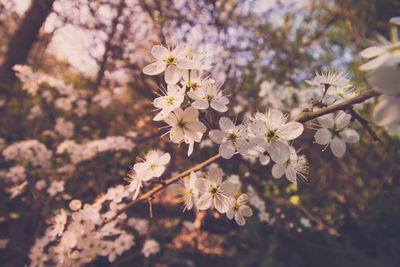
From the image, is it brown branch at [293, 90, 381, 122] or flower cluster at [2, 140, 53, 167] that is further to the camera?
flower cluster at [2, 140, 53, 167]

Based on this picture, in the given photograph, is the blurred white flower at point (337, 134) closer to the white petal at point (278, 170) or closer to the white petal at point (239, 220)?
the white petal at point (278, 170)

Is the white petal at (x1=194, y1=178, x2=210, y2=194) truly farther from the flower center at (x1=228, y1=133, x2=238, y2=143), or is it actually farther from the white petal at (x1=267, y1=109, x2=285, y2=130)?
the white petal at (x1=267, y1=109, x2=285, y2=130)

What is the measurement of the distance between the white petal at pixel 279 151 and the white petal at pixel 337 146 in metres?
0.25

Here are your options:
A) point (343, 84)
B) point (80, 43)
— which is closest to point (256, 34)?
point (80, 43)

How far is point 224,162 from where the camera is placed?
6.10 feet

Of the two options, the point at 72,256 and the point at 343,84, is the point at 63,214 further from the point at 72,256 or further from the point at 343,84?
the point at 343,84

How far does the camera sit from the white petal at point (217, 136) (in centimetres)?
88

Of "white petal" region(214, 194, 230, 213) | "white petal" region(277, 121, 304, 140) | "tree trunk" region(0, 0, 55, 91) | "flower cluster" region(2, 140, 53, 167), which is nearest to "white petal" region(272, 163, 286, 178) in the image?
"white petal" region(277, 121, 304, 140)

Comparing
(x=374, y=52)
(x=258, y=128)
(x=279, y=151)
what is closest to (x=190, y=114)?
(x=258, y=128)

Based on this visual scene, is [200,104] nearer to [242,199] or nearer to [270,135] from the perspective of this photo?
[270,135]

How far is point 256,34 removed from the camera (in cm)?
423

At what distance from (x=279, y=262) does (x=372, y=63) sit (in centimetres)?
279

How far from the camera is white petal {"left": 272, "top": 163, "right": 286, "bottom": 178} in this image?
925mm

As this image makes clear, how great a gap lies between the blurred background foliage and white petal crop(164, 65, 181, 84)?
4.05 ft
